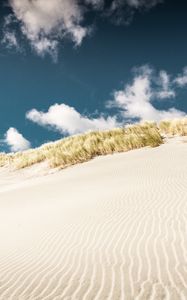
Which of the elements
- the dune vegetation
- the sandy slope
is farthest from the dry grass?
the sandy slope

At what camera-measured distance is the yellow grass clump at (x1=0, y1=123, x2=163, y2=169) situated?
24.7 m

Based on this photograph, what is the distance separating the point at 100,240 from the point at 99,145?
58.8ft

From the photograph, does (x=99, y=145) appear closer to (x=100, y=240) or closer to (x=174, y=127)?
(x=174, y=127)

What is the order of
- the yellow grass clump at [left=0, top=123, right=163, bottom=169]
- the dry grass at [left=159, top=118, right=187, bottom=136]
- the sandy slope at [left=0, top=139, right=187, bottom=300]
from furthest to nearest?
1. the dry grass at [left=159, top=118, right=187, bottom=136]
2. the yellow grass clump at [left=0, top=123, right=163, bottom=169]
3. the sandy slope at [left=0, top=139, right=187, bottom=300]

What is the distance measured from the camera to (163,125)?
27156 mm

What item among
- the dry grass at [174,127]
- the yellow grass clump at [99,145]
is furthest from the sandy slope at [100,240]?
the dry grass at [174,127]

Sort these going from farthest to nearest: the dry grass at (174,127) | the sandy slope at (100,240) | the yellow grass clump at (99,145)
Answer: the dry grass at (174,127)
the yellow grass clump at (99,145)
the sandy slope at (100,240)

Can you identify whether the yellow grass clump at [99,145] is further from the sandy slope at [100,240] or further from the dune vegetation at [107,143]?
the sandy slope at [100,240]

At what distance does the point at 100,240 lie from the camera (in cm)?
779

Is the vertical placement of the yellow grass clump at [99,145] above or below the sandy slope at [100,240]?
above

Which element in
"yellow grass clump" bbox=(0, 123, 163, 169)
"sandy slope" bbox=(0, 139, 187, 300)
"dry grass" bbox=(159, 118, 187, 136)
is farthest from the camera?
"dry grass" bbox=(159, 118, 187, 136)

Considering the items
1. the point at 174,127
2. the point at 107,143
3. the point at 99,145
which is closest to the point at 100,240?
the point at 107,143

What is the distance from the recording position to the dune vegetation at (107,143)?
2469cm

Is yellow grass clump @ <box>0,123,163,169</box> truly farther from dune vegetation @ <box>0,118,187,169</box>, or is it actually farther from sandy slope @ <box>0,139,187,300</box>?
sandy slope @ <box>0,139,187,300</box>
